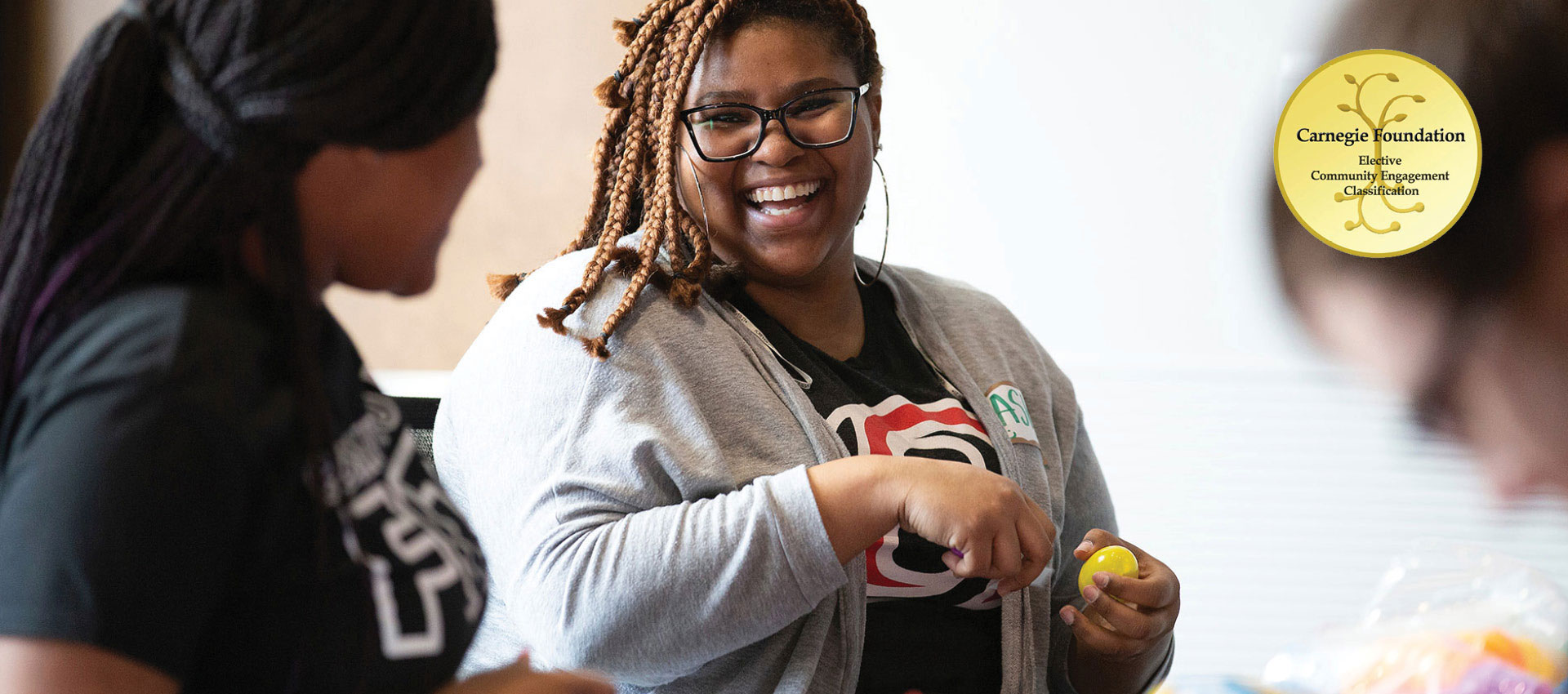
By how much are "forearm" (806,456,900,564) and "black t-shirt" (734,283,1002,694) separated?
15 cm

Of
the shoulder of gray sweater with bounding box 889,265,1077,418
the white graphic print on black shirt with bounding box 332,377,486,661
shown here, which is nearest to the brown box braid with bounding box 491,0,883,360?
the shoulder of gray sweater with bounding box 889,265,1077,418

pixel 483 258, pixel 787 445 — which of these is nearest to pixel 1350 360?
pixel 787 445

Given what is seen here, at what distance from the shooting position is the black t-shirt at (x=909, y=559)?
50.6 inches

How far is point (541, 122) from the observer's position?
2.71 meters

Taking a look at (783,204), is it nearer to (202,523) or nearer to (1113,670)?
(1113,670)

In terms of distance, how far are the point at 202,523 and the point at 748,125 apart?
34.7 inches

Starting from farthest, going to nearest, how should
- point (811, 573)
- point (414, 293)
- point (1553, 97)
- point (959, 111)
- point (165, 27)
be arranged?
1. point (959, 111)
2. point (811, 573)
3. point (414, 293)
4. point (165, 27)
5. point (1553, 97)

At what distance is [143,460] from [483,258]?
219 cm

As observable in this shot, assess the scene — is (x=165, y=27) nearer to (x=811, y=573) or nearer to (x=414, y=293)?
(x=414, y=293)

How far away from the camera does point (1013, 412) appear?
149cm

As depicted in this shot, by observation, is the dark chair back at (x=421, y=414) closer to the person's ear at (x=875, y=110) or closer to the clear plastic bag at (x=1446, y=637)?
the person's ear at (x=875, y=110)

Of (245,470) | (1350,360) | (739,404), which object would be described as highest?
(1350,360)

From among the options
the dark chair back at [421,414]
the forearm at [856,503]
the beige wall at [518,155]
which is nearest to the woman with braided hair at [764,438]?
the forearm at [856,503]

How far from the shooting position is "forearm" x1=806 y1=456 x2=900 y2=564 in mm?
1081
